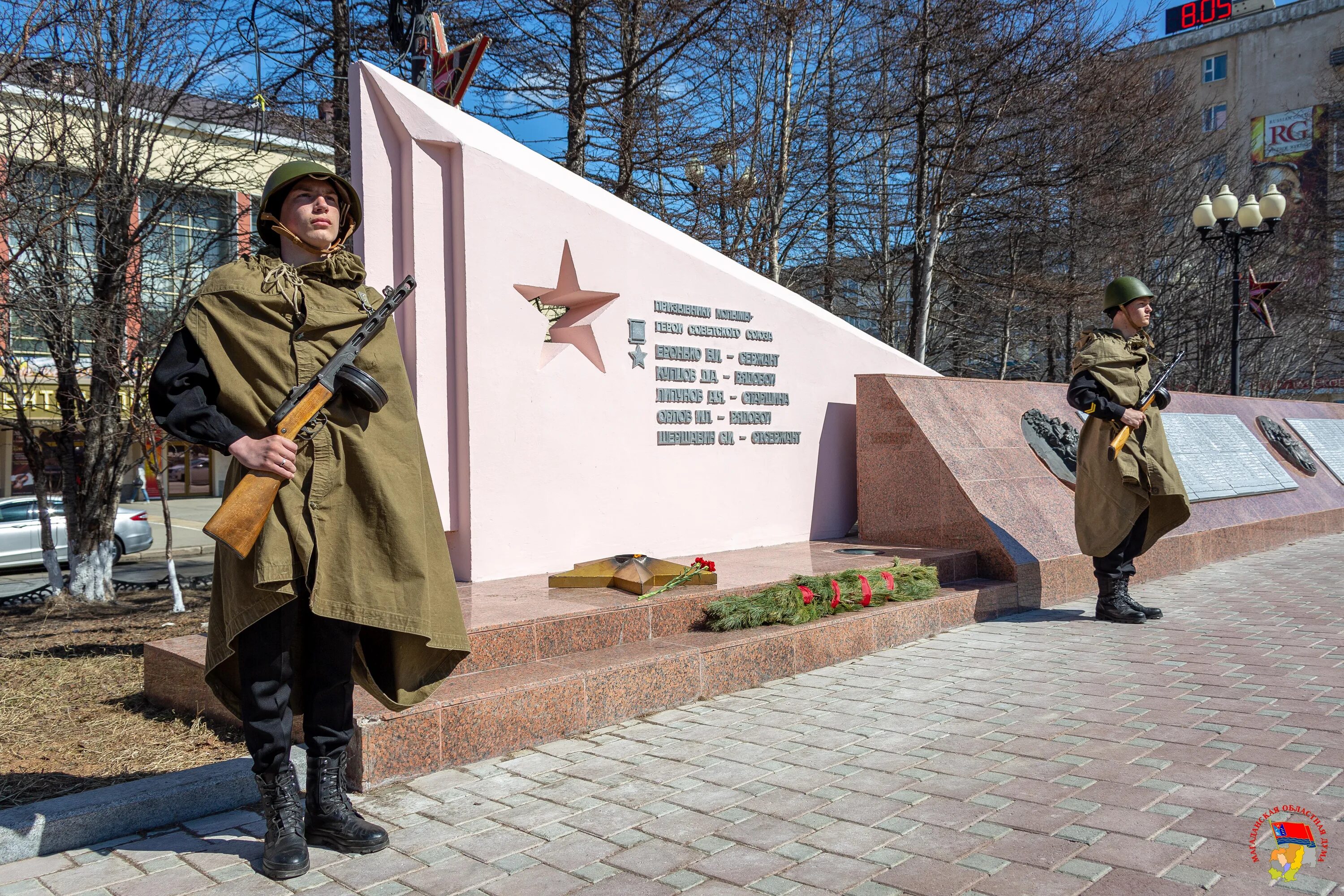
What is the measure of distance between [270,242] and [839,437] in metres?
6.29

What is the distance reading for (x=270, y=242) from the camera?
325cm

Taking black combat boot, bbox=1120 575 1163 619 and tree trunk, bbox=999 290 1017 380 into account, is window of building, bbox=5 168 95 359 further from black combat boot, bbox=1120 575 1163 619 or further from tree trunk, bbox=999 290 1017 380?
tree trunk, bbox=999 290 1017 380

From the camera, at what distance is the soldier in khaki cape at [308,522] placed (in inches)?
112

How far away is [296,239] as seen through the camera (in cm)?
308

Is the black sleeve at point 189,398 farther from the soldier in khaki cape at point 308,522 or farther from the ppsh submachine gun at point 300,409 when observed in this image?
the ppsh submachine gun at point 300,409

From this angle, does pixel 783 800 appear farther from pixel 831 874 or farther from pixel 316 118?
pixel 316 118

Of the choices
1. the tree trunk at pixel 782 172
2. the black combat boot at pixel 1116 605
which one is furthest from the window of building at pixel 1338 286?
the black combat boot at pixel 1116 605

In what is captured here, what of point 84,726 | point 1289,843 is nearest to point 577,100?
point 84,726

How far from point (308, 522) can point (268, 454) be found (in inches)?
9.5

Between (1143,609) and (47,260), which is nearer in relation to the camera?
(1143,609)

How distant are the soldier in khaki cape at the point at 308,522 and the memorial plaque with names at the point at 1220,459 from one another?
348 inches

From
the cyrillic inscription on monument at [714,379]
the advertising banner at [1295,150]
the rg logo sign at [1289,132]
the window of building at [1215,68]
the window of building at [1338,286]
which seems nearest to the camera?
the cyrillic inscription on monument at [714,379]

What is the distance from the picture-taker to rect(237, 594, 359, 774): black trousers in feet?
9.61

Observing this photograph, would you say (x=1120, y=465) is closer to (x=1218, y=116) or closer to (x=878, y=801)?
(x=878, y=801)
